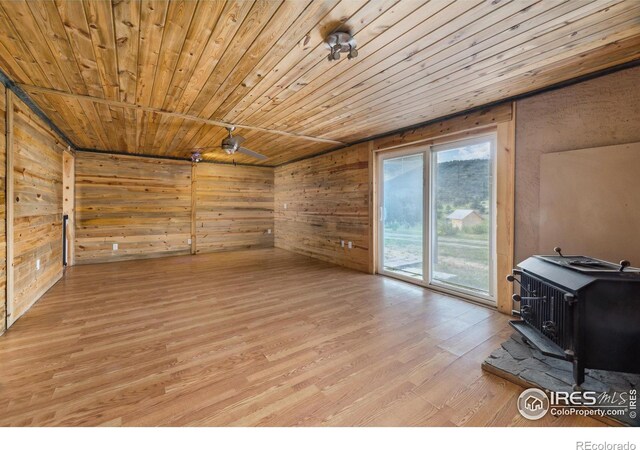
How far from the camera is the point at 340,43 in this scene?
1825 mm

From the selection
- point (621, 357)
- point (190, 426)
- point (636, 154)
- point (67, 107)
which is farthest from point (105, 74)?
point (636, 154)

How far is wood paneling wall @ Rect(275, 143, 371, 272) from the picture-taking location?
4973 millimetres

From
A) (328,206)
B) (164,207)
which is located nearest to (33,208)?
(164,207)

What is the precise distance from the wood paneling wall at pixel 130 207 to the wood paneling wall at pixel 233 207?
35 cm

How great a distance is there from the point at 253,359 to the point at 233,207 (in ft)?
18.7

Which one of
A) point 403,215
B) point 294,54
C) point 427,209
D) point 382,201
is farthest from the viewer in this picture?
point 382,201

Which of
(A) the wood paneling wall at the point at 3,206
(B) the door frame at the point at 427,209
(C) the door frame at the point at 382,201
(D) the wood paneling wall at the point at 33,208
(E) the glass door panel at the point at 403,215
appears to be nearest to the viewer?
(A) the wood paneling wall at the point at 3,206

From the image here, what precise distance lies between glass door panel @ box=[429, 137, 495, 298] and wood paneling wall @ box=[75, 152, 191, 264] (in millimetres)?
5614

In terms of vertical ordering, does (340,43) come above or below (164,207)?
above
